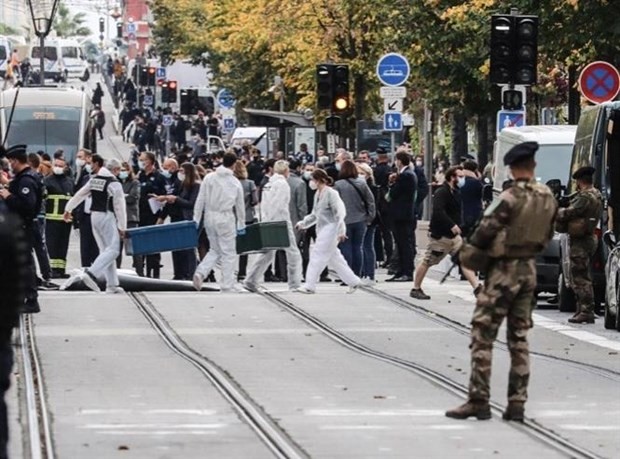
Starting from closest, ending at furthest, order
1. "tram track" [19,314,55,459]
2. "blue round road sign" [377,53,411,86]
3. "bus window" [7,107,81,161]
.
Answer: "tram track" [19,314,55,459], "blue round road sign" [377,53,411,86], "bus window" [7,107,81,161]

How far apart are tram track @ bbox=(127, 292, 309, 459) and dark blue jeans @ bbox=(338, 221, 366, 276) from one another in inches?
246

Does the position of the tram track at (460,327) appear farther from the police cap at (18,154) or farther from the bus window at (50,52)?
the bus window at (50,52)

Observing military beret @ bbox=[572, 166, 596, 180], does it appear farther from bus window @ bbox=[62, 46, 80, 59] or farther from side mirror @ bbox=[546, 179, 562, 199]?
bus window @ bbox=[62, 46, 80, 59]

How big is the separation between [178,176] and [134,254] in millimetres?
3827

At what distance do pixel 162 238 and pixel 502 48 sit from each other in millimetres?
5382

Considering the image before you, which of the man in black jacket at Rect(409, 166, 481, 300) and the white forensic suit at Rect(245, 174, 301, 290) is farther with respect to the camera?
the white forensic suit at Rect(245, 174, 301, 290)

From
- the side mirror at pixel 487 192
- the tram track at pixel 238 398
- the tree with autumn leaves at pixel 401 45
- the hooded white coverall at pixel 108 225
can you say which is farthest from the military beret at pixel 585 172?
the side mirror at pixel 487 192

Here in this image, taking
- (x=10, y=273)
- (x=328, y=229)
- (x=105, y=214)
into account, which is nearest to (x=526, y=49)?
(x=328, y=229)

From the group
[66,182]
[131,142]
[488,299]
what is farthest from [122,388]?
[131,142]

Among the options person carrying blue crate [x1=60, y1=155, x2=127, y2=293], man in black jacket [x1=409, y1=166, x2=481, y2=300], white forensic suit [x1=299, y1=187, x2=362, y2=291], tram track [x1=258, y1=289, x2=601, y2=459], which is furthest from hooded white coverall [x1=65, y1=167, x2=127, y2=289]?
man in black jacket [x1=409, y1=166, x2=481, y2=300]

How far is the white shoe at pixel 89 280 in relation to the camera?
87.1 feet

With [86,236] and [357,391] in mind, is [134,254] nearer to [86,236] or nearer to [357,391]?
[86,236]

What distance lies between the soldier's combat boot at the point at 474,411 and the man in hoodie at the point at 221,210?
1279 cm

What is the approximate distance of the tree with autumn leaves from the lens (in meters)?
32.1
